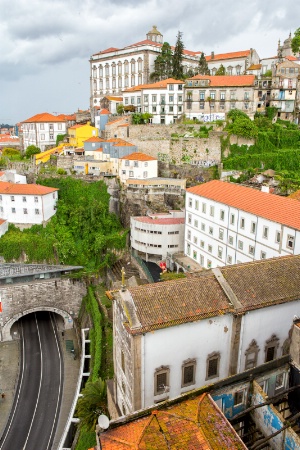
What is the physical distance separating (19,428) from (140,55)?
75.4 meters

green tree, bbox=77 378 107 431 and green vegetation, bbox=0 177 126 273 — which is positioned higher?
green vegetation, bbox=0 177 126 273

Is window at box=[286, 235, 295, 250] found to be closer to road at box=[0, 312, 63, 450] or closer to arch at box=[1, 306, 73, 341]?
road at box=[0, 312, 63, 450]

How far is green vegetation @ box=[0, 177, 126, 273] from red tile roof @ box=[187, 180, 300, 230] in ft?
50.3

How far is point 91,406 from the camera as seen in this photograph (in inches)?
1054

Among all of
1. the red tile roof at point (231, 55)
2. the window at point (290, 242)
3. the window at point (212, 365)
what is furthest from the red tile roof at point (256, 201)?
the red tile roof at point (231, 55)

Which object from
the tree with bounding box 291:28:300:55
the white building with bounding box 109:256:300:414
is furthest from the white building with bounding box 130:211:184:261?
the tree with bounding box 291:28:300:55

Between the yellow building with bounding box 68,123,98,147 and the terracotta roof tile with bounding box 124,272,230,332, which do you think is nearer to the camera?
the terracotta roof tile with bounding box 124,272,230,332

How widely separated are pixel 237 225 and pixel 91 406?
2002cm

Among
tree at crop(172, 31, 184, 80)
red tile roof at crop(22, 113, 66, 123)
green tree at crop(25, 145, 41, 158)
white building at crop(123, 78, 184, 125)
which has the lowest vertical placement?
green tree at crop(25, 145, 41, 158)

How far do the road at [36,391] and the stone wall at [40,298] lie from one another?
2.75 m

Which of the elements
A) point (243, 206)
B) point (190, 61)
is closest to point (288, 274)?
point (243, 206)

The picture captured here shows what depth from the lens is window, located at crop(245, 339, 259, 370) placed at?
22.2 metres

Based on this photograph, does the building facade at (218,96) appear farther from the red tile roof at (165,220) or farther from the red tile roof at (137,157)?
the red tile roof at (165,220)

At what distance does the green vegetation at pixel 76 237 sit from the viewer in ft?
165
